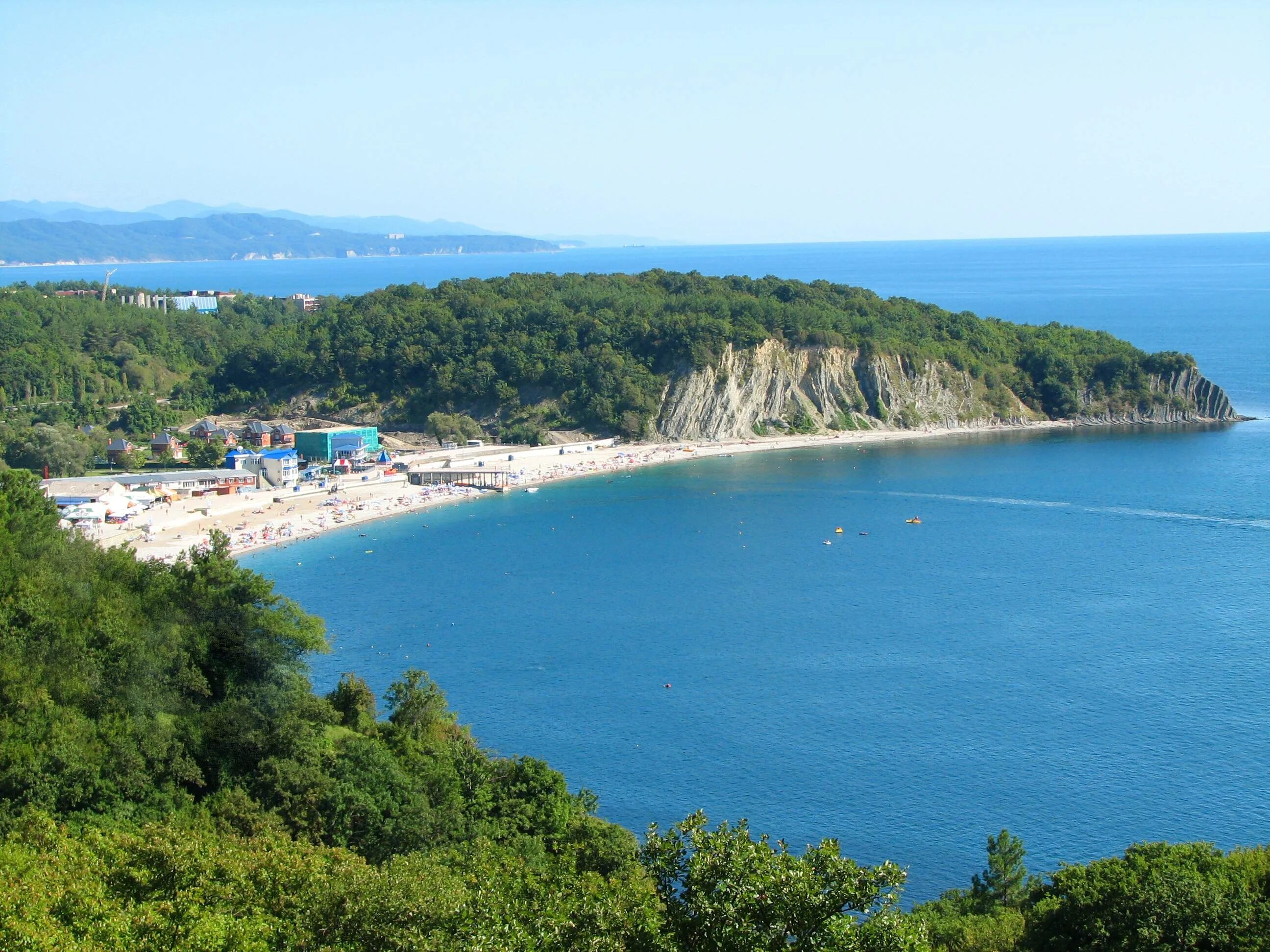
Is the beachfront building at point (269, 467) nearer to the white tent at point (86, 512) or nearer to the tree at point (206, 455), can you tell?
the tree at point (206, 455)

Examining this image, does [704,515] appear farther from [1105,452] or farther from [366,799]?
[366,799]

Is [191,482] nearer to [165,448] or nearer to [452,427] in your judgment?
[165,448]

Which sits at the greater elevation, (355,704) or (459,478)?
(355,704)

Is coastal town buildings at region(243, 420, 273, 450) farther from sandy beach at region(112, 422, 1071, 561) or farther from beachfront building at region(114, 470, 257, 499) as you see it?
beachfront building at region(114, 470, 257, 499)

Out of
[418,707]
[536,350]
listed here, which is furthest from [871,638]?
[536,350]

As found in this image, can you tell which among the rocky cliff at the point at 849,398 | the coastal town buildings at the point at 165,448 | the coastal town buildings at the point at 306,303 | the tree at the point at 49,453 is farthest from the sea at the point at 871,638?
→ the coastal town buildings at the point at 306,303

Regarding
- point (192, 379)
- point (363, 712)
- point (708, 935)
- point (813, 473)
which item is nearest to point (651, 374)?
point (813, 473)
